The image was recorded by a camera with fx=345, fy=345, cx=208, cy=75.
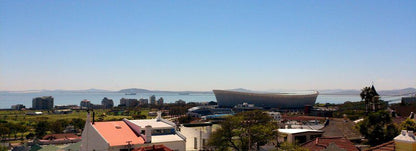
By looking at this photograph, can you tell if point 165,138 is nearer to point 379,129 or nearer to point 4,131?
point 379,129

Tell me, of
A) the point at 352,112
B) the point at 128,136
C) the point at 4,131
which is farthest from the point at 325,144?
the point at 352,112

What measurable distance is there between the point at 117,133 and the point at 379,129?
22151 mm

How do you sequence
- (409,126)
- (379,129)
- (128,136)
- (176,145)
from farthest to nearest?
(409,126) < (379,129) < (128,136) < (176,145)

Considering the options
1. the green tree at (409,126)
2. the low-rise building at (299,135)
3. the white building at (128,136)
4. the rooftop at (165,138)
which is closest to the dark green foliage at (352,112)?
the green tree at (409,126)

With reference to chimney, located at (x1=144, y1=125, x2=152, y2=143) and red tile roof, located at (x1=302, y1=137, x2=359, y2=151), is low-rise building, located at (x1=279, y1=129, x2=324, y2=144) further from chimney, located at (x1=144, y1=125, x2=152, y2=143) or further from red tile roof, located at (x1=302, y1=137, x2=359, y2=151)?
chimney, located at (x1=144, y1=125, x2=152, y2=143)

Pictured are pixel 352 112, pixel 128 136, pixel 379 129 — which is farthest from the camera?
pixel 352 112

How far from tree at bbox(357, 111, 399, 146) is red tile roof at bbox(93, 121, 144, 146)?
1991 centimetres

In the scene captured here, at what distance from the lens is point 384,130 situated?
30.1m

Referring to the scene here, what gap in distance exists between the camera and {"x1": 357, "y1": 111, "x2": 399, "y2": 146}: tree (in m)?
29.6

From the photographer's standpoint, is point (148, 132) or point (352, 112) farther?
point (352, 112)

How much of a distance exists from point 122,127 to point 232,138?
936cm

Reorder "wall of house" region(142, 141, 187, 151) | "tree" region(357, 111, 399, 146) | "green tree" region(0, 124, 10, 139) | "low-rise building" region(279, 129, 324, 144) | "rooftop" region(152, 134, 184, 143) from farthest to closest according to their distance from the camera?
"green tree" region(0, 124, 10, 139) < "low-rise building" region(279, 129, 324, 144) < "tree" region(357, 111, 399, 146) < "rooftop" region(152, 134, 184, 143) < "wall of house" region(142, 141, 187, 151)

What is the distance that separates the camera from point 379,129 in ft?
98.5

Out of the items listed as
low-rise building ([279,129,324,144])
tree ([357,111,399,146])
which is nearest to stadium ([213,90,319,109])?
tree ([357,111,399,146])
